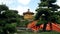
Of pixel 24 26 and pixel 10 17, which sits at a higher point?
pixel 10 17

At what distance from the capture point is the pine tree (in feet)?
71.2

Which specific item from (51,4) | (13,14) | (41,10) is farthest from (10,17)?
(51,4)

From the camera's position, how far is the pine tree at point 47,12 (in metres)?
21.7

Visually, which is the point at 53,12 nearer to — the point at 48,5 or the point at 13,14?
the point at 48,5

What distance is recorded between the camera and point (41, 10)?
70.5ft

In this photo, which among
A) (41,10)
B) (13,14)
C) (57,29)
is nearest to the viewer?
(13,14)

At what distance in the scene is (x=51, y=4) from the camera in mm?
22641

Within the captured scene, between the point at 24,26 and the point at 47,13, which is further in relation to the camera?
Result: the point at 24,26

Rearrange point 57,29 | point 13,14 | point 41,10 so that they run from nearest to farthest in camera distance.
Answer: point 13,14
point 41,10
point 57,29

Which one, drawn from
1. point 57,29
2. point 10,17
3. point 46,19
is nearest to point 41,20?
point 46,19

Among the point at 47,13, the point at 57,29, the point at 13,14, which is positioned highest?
the point at 13,14

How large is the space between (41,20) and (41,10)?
93 cm

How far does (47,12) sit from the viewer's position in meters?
21.6

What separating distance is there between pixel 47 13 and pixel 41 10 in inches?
24.1
